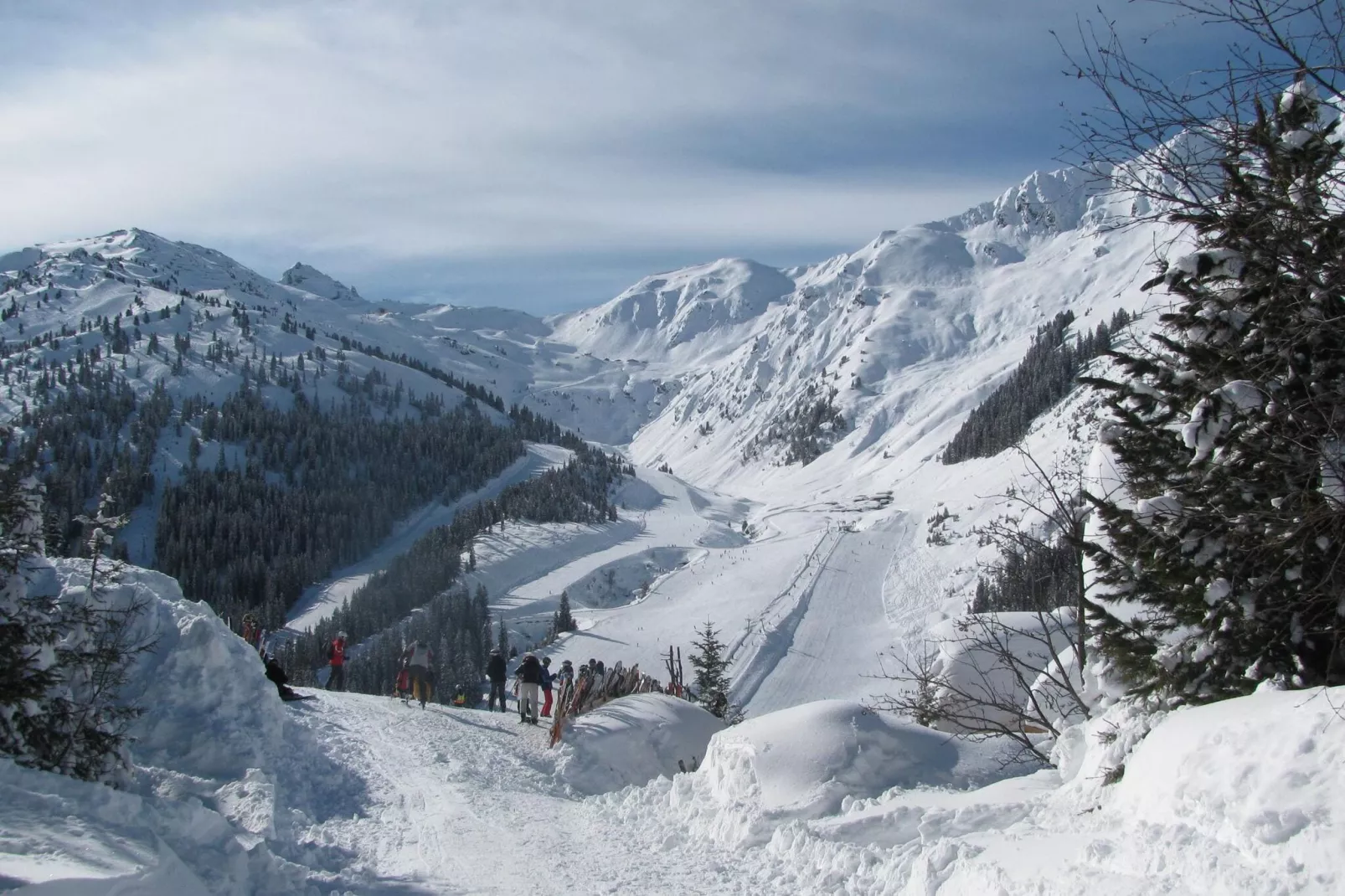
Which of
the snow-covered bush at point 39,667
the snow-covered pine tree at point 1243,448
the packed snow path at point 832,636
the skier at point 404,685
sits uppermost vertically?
the snow-covered pine tree at point 1243,448

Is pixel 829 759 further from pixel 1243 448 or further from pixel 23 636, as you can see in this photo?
pixel 23 636

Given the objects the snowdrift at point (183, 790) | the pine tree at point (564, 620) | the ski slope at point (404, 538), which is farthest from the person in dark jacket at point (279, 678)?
the ski slope at point (404, 538)

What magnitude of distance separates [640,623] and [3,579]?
60452mm

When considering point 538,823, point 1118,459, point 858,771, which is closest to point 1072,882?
point 1118,459

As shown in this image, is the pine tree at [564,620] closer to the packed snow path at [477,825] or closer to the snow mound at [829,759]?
the packed snow path at [477,825]

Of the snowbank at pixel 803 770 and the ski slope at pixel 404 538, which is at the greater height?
the snowbank at pixel 803 770

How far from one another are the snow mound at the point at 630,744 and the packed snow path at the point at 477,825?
54 cm

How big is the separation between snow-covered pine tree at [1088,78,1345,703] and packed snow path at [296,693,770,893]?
4.59 metres

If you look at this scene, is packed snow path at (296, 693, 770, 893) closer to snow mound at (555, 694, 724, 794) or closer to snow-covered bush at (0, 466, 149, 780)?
snow mound at (555, 694, 724, 794)

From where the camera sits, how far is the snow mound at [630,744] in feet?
50.8

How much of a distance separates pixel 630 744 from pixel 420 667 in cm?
675

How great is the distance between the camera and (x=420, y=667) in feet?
67.2

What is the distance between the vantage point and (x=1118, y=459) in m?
6.98

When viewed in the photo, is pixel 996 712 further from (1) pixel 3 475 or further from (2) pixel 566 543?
(2) pixel 566 543
